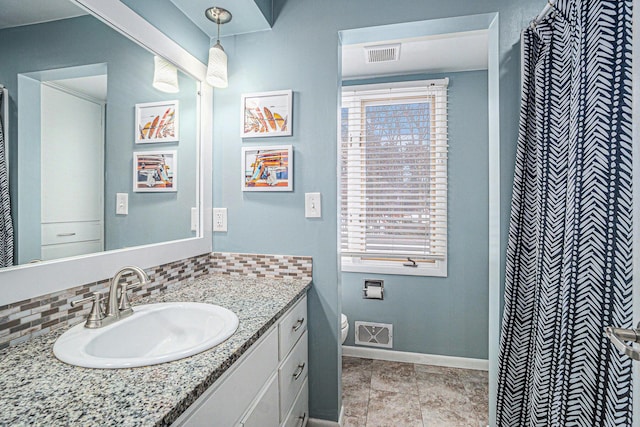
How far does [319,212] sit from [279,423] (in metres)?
0.96

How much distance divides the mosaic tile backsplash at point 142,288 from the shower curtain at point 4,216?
139 mm

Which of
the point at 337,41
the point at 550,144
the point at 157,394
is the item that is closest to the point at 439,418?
the point at 550,144

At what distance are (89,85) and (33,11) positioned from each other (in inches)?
9.7

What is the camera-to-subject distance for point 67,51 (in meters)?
1.11

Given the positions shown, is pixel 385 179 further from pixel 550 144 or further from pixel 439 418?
pixel 439 418

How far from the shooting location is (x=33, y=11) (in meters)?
0.98

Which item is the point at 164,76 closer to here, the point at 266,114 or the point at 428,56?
the point at 266,114

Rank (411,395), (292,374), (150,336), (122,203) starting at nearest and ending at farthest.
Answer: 1. (150,336)
2. (122,203)
3. (292,374)
4. (411,395)

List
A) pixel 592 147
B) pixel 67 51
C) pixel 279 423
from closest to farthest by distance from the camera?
pixel 592 147
pixel 67 51
pixel 279 423

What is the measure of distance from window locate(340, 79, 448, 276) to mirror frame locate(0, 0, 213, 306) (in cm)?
119

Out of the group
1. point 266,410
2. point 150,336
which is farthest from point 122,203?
point 266,410

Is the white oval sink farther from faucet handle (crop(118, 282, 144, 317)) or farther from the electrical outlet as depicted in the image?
the electrical outlet

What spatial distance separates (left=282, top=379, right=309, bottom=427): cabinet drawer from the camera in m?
1.44

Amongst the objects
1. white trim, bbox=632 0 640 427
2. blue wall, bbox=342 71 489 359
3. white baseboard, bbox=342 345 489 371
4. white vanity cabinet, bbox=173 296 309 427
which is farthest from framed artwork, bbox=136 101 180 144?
white baseboard, bbox=342 345 489 371
